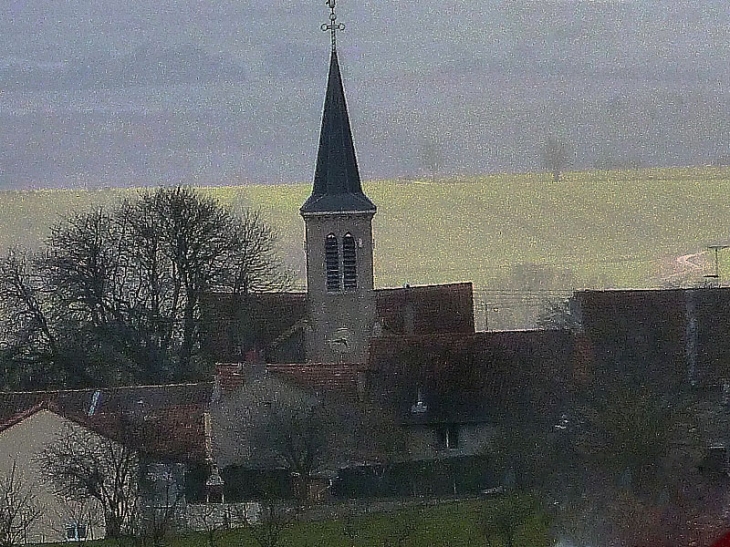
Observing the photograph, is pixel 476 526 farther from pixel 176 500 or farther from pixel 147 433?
pixel 147 433

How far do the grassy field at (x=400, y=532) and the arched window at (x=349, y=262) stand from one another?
954 cm

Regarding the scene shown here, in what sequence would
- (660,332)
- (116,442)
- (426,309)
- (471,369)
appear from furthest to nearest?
(426,309)
(471,369)
(660,332)
(116,442)

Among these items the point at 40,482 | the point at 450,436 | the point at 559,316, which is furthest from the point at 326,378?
the point at 40,482

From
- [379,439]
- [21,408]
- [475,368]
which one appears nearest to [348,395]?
[379,439]

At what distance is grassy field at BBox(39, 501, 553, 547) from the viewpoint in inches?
445

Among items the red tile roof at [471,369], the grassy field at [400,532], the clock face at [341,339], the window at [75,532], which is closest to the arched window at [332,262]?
the clock face at [341,339]

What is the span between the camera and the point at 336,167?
2273cm

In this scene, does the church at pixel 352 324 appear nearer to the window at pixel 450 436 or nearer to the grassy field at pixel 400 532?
the window at pixel 450 436

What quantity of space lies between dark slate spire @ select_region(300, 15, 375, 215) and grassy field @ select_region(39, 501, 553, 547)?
962 centimetres

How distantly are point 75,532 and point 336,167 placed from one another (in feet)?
32.6

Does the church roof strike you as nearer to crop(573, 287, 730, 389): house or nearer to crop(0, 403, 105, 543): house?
crop(573, 287, 730, 389): house

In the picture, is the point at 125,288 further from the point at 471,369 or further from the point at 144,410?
the point at 471,369

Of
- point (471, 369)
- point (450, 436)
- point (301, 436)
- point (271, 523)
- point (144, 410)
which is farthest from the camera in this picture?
point (471, 369)

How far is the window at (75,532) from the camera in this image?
13867 mm
